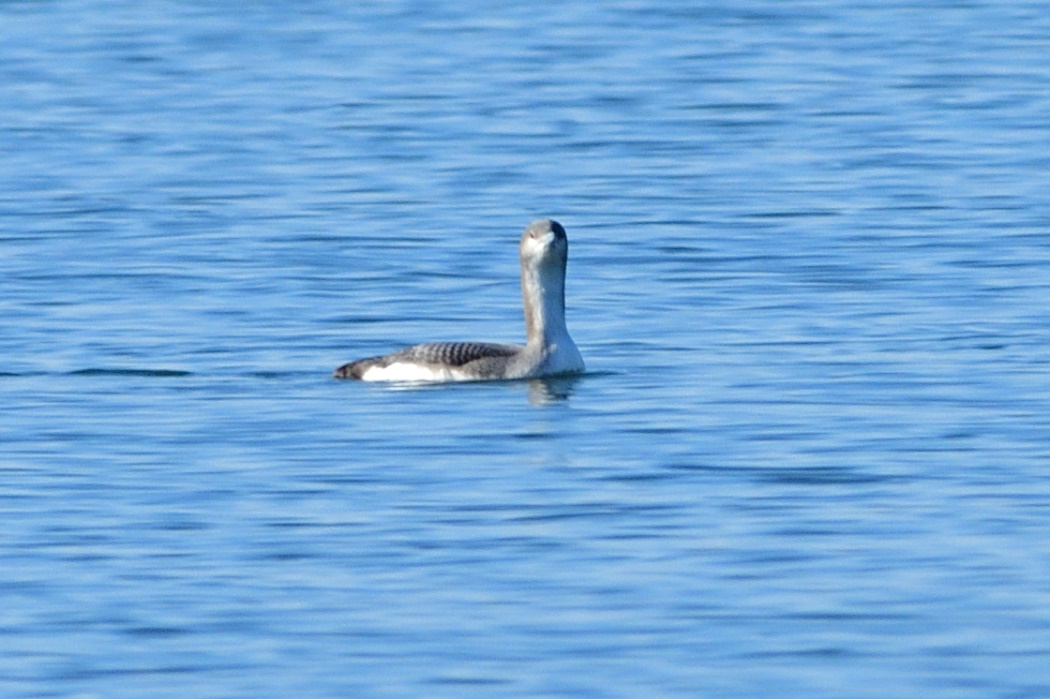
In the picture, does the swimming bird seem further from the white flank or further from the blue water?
the blue water

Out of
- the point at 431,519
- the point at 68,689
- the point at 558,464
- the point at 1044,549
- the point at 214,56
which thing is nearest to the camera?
the point at 68,689

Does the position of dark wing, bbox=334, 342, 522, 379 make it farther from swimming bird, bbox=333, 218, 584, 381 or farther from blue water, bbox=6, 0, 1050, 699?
blue water, bbox=6, 0, 1050, 699

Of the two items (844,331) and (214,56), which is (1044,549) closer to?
(844,331)

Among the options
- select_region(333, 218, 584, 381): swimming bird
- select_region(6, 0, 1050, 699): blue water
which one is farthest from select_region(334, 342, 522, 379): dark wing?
select_region(6, 0, 1050, 699): blue water

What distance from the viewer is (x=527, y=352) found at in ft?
53.9

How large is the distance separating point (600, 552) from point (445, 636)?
1.51 meters

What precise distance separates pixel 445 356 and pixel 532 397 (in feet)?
1.98

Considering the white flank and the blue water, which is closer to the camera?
the blue water

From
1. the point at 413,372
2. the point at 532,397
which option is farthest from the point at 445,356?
the point at 532,397

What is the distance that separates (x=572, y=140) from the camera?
31000mm

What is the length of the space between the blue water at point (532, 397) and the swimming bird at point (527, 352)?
159mm

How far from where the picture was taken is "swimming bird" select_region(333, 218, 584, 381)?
1608 centimetres

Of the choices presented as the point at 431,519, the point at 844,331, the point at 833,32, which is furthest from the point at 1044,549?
the point at 833,32

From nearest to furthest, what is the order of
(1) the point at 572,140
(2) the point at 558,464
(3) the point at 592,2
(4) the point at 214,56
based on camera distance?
(2) the point at 558,464
(1) the point at 572,140
(4) the point at 214,56
(3) the point at 592,2
